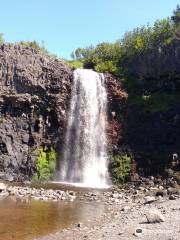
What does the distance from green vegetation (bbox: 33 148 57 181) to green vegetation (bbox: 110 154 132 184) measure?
4.61 meters

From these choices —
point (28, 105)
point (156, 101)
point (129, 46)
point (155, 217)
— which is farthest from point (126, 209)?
point (129, 46)

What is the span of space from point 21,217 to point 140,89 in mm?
23469

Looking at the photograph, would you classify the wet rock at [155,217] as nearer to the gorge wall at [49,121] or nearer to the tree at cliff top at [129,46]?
the gorge wall at [49,121]

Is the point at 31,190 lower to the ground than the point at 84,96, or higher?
lower

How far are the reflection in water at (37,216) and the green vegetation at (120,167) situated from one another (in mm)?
10368

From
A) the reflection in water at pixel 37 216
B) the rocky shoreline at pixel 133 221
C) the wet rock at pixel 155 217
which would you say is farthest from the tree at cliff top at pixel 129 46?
the wet rock at pixel 155 217

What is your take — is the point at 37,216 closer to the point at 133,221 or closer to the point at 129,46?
the point at 133,221

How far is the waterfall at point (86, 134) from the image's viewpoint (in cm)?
3569

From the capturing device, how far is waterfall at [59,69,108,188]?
3569cm

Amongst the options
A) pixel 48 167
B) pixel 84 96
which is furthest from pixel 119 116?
pixel 48 167

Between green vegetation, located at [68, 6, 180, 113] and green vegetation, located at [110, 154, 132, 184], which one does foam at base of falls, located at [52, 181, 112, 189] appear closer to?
green vegetation, located at [110, 154, 132, 184]

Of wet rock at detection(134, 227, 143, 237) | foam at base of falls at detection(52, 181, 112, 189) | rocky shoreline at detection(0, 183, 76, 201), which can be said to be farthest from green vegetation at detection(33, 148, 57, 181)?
wet rock at detection(134, 227, 143, 237)

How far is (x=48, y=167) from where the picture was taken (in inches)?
1393

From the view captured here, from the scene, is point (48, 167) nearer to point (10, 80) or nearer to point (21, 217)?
point (10, 80)
